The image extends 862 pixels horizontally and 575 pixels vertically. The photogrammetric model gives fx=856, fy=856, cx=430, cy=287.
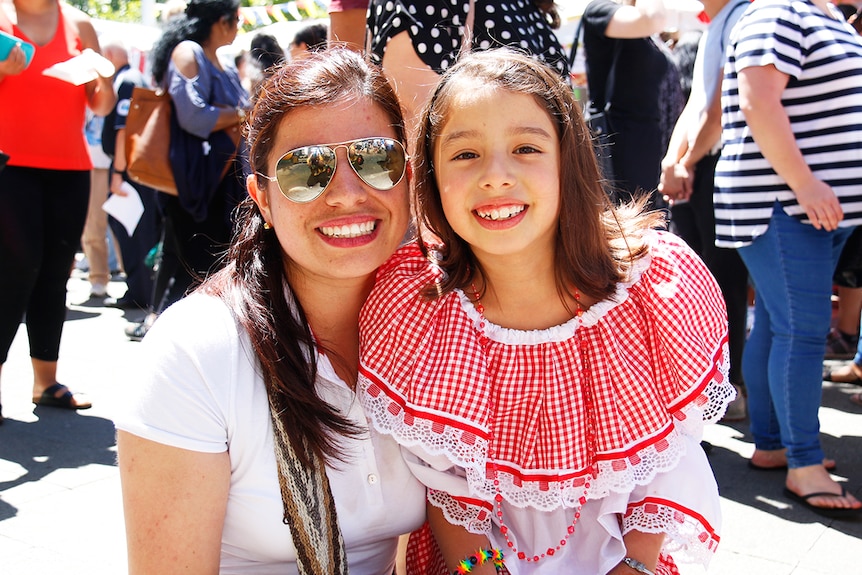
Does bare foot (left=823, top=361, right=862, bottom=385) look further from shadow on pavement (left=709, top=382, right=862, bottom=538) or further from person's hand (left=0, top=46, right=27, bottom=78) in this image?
person's hand (left=0, top=46, right=27, bottom=78)

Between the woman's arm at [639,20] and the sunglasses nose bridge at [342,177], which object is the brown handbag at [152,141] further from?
the sunglasses nose bridge at [342,177]

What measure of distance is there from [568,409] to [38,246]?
116 inches

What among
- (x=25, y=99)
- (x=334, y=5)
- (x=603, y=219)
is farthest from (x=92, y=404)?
A: (x=603, y=219)

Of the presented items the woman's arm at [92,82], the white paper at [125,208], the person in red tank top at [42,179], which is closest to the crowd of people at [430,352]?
the person in red tank top at [42,179]

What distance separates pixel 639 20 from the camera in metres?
3.62

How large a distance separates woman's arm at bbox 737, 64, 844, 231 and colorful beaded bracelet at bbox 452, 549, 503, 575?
1.70 m

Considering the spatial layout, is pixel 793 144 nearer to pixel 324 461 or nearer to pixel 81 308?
pixel 324 461

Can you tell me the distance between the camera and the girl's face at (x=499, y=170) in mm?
1886

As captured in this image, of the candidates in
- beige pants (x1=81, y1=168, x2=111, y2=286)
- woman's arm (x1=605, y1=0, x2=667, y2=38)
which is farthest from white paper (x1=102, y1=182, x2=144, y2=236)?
woman's arm (x1=605, y1=0, x2=667, y2=38)

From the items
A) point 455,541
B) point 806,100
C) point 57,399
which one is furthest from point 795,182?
point 57,399

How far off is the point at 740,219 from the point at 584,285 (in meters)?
1.36

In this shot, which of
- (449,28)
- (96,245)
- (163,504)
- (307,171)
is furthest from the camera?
(96,245)

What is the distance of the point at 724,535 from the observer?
2.91 metres

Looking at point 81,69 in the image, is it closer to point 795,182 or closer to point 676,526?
point 795,182
